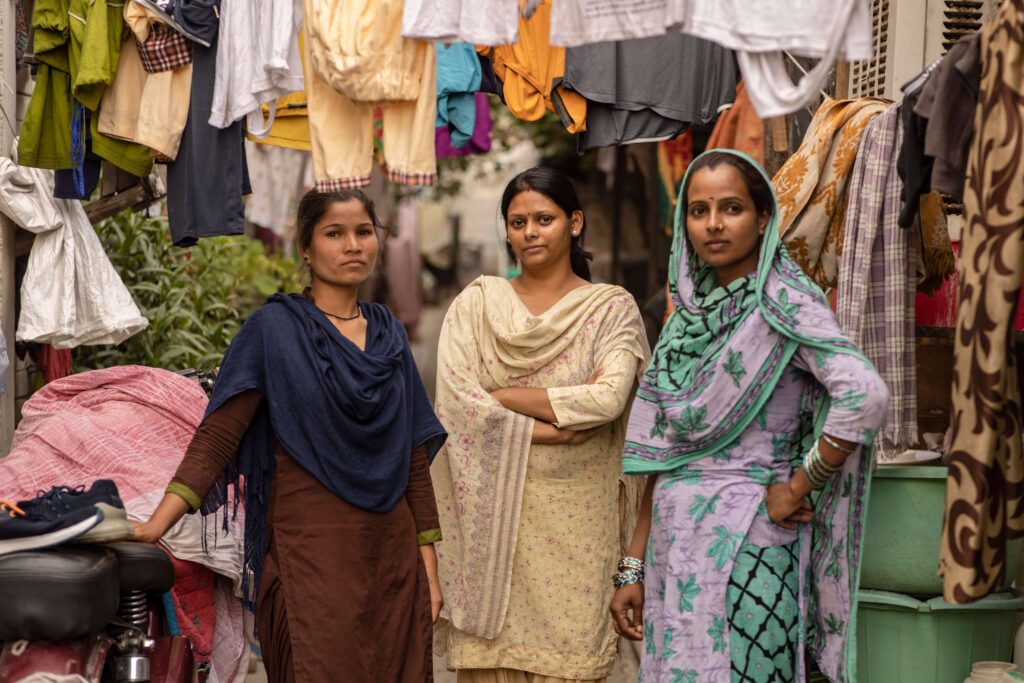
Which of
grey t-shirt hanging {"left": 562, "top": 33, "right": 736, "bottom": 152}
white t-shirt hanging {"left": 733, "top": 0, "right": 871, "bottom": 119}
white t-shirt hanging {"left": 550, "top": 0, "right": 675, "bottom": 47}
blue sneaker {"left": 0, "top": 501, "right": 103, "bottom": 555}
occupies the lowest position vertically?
blue sneaker {"left": 0, "top": 501, "right": 103, "bottom": 555}

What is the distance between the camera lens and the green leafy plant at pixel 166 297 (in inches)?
244

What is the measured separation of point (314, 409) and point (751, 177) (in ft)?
4.13

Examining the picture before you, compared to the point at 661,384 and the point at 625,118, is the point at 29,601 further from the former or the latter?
the point at 625,118

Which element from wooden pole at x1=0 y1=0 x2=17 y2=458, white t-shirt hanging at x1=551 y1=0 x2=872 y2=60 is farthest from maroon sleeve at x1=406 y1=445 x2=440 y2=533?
wooden pole at x1=0 y1=0 x2=17 y2=458

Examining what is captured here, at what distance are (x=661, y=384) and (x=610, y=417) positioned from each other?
0.41 m

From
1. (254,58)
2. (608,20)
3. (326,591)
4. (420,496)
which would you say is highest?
(254,58)

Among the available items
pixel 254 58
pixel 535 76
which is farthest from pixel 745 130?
pixel 254 58

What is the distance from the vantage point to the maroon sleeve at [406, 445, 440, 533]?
327 centimetres

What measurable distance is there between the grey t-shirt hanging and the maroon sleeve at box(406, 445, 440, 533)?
1.81 meters

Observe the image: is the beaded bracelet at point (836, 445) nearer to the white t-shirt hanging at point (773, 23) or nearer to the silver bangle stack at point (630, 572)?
the silver bangle stack at point (630, 572)

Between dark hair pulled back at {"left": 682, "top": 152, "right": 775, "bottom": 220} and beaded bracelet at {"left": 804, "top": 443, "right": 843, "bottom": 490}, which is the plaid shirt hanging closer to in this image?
dark hair pulled back at {"left": 682, "top": 152, "right": 775, "bottom": 220}

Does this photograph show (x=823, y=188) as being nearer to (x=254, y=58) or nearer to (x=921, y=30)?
(x=921, y=30)

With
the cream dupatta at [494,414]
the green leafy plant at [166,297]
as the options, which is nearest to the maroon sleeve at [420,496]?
the cream dupatta at [494,414]

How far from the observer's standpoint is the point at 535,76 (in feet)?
14.6
